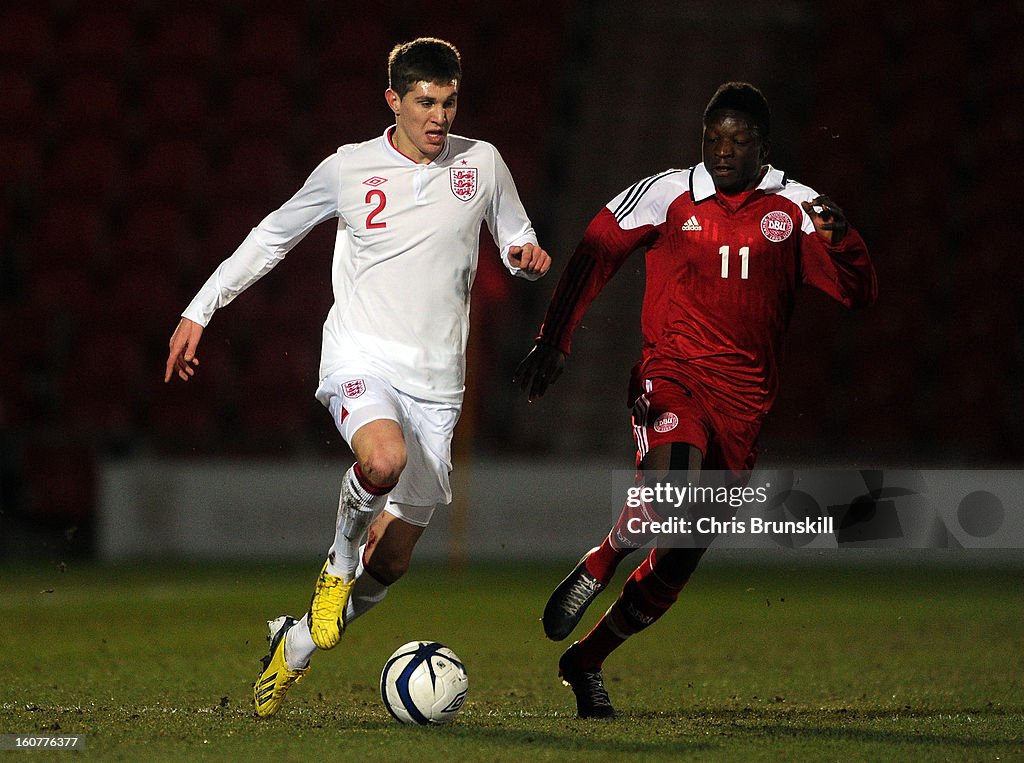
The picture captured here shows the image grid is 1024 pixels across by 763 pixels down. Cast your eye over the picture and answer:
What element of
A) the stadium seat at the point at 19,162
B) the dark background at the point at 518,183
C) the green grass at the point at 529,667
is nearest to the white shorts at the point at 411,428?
the green grass at the point at 529,667

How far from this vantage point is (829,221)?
5.29m

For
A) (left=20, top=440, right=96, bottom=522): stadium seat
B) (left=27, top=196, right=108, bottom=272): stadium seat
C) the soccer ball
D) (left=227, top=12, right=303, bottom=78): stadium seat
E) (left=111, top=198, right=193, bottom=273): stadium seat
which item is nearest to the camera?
the soccer ball

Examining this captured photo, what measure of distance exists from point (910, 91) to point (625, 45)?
3.05 meters

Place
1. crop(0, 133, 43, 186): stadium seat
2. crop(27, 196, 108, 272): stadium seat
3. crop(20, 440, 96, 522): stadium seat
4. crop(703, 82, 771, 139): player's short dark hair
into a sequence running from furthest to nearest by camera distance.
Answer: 1. crop(0, 133, 43, 186): stadium seat
2. crop(27, 196, 108, 272): stadium seat
3. crop(20, 440, 96, 522): stadium seat
4. crop(703, 82, 771, 139): player's short dark hair

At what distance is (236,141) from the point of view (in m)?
14.0

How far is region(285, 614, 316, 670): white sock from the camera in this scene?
5.23 m

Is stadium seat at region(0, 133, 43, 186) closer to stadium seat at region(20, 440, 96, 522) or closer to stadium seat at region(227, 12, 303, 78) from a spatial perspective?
stadium seat at region(227, 12, 303, 78)

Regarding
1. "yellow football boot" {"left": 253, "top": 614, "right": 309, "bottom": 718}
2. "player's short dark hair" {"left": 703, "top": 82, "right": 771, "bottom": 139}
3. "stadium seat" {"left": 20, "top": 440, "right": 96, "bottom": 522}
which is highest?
"player's short dark hair" {"left": 703, "top": 82, "right": 771, "bottom": 139}

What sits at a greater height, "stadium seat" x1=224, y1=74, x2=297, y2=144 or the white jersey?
"stadium seat" x1=224, y1=74, x2=297, y2=144

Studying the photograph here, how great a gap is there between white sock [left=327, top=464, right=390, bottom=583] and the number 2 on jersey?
0.83 meters

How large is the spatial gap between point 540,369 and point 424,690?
47.4 inches

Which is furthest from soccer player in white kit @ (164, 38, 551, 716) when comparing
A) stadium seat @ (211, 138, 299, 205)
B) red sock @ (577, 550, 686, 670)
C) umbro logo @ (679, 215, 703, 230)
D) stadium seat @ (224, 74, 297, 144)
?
stadium seat @ (224, 74, 297, 144)

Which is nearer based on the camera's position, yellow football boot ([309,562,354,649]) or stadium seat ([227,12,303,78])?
yellow football boot ([309,562,354,649])

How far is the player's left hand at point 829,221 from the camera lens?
5.29 metres
